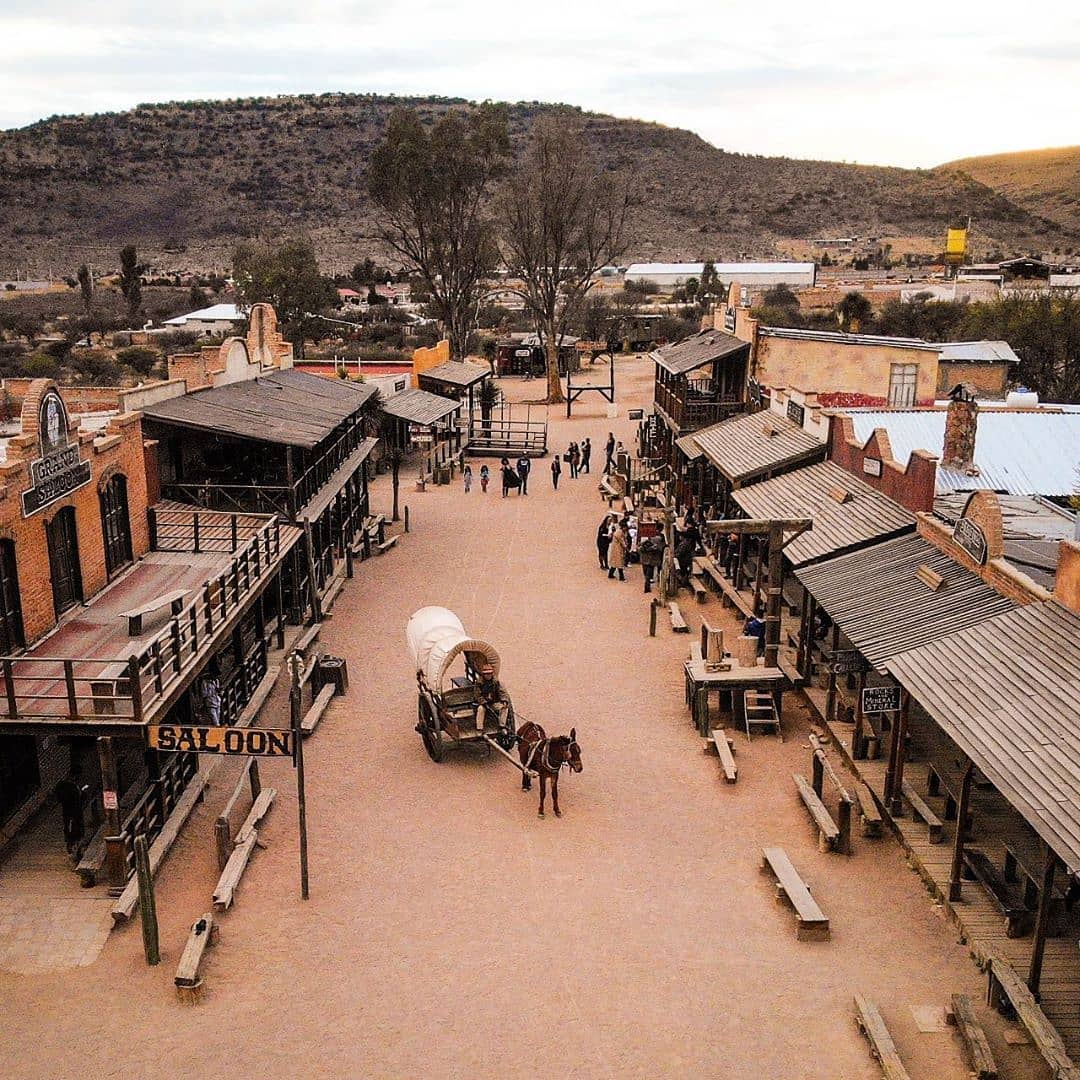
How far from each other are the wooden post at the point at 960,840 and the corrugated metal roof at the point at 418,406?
2806 centimetres

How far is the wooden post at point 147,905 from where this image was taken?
35.3 ft

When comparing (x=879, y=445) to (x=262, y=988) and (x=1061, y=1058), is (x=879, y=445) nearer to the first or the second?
(x=1061, y=1058)

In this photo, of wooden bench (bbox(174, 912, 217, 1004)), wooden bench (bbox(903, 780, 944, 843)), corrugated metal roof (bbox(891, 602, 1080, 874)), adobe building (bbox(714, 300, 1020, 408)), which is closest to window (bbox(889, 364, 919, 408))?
adobe building (bbox(714, 300, 1020, 408))

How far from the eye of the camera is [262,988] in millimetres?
10672

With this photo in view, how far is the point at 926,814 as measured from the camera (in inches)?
521

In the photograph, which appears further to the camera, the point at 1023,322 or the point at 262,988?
the point at 1023,322

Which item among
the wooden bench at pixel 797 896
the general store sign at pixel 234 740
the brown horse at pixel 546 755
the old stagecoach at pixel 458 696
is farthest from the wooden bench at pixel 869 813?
the general store sign at pixel 234 740

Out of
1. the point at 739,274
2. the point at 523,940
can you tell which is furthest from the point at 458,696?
the point at 739,274

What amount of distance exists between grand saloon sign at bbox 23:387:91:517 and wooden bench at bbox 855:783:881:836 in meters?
11.5

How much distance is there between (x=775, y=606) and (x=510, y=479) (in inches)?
721

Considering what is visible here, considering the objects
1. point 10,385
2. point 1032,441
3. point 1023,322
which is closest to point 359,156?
point 1023,322

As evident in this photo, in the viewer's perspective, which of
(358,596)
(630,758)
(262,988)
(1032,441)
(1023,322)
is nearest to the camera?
(262,988)

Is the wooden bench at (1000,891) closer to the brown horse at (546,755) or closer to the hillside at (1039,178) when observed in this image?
the brown horse at (546,755)

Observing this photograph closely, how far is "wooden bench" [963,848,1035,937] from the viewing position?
1109cm
